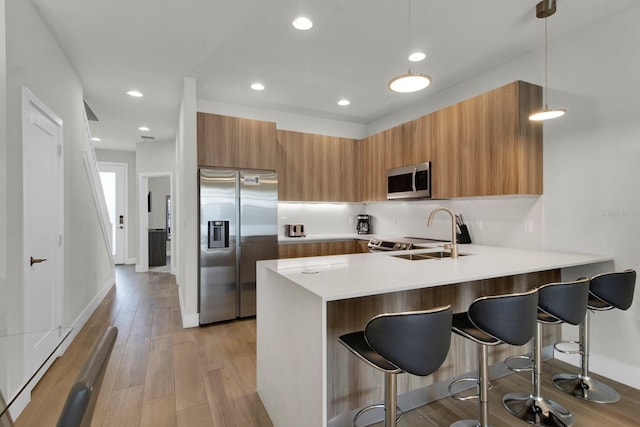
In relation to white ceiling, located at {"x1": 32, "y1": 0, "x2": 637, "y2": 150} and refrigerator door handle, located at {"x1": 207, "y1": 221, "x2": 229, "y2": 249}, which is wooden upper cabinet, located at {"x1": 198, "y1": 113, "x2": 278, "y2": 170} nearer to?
white ceiling, located at {"x1": 32, "y1": 0, "x2": 637, "y2": 150}

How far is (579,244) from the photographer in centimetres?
271

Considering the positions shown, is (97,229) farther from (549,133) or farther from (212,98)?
(549,133)

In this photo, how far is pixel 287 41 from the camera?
2.88 m

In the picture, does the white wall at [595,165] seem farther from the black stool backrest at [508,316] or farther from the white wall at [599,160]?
the black stool backrest at [508,316]

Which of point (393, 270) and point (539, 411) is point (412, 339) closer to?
point (393, 270)

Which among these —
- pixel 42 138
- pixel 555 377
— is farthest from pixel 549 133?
pixel 42 138

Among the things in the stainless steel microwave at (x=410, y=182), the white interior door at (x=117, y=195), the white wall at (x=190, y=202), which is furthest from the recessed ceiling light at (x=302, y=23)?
the white interior door at (x=117, y=195)

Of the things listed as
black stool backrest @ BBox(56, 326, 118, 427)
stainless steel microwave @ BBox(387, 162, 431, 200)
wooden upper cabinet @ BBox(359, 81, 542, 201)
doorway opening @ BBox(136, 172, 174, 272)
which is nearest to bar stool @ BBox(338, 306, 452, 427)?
black stool backrest @ BBox(56, 326, 118, 427)

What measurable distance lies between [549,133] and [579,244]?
1.04 m

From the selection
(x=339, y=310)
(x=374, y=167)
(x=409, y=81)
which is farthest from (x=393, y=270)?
(x=374, y=167)

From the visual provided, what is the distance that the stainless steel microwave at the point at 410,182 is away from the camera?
3770 millimetres

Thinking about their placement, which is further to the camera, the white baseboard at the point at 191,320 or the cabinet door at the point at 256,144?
the cabinet door at the point at 256,144

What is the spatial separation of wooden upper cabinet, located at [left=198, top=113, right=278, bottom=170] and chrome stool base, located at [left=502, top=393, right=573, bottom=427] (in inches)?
136

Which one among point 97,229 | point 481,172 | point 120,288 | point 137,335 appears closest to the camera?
point 481,172
